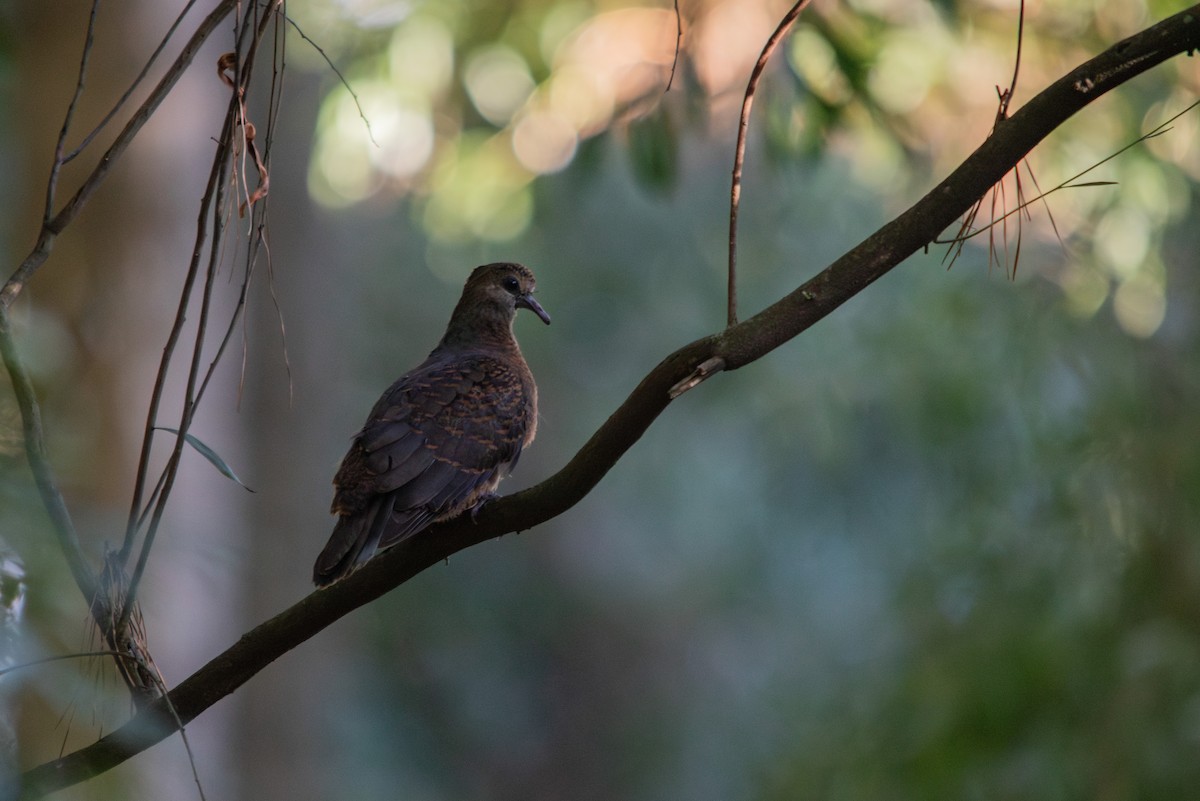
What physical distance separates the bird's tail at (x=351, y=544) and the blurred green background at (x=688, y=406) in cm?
28

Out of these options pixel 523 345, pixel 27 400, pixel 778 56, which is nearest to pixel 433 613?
pixel 523 345

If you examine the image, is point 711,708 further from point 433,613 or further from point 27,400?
point 27,400

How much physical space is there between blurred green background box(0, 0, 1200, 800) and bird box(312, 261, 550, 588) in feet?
1.13

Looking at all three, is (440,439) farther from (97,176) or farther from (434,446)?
(97,176)

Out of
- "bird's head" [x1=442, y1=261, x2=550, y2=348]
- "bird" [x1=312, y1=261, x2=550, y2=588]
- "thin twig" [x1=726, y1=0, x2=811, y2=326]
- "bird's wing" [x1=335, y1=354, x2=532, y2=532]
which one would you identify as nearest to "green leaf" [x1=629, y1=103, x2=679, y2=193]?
"bird's head" [x1=442, y1=261, x2=550, y2=348]

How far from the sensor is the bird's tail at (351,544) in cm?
301

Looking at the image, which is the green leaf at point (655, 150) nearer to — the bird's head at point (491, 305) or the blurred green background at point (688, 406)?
the blurred green background at point (688, 406)

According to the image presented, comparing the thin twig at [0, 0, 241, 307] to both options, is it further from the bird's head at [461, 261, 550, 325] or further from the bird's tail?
the bird's head at [461, 261, 550, 325]

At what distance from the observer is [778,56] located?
6227mm

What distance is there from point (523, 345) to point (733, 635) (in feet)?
14.3

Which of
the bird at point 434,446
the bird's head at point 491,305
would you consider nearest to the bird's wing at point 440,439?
the bird at point 434,446

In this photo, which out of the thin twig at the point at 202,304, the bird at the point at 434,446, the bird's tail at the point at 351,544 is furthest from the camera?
the bird at the point at 434,446

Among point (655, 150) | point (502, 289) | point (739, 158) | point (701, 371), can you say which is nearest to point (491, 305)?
point (502, 289)

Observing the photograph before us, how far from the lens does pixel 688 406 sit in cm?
1355
